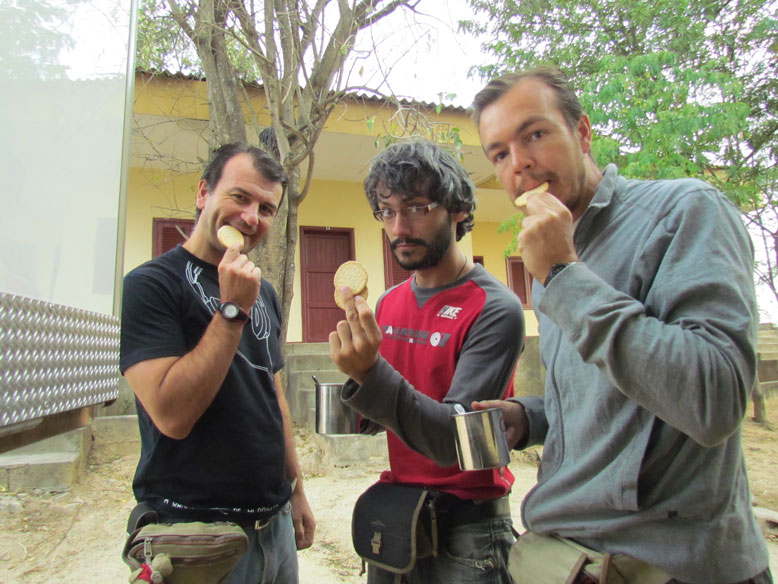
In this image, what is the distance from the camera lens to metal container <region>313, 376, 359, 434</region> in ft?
5.42

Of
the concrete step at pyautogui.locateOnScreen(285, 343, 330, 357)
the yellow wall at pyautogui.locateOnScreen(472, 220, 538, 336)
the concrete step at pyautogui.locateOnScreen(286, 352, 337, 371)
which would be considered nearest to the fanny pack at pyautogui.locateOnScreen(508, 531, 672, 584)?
the concrete step at pyautogui.locateOnScreen(286, 352, 337, 371)

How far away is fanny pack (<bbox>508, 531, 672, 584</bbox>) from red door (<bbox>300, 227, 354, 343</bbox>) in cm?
764

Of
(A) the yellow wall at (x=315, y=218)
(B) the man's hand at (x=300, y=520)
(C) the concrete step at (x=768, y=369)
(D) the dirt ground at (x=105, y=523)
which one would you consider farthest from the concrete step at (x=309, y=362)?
(C) the concrete step at (x=768, y=369)

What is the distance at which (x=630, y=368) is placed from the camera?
900 mm

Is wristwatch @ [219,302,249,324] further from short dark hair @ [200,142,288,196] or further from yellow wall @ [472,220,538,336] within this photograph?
yellow wall @ [472,220,538,336]

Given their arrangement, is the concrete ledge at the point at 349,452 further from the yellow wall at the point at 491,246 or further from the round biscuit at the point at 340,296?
the yellow wall at the point at 491,246

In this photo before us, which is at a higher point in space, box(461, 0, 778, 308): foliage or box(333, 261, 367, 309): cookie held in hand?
box(461, 0, 778, 308): foliage

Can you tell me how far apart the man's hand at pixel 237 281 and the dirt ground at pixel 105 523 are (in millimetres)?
2560

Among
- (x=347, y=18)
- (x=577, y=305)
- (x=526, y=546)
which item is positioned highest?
(x=347, y=18)

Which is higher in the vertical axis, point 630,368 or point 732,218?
point 732,218

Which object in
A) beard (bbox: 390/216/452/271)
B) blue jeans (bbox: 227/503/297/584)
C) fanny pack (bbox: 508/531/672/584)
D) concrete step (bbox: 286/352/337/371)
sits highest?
beard (bbox: 390/216/452/271)

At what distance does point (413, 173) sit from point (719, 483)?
45.3 inches

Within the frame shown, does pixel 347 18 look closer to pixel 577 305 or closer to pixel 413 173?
pixel 413 173

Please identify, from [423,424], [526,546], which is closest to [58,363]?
[423,424]
